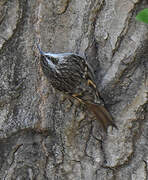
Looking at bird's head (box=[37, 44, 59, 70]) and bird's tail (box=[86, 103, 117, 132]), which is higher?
bird's head (box=[37, 44, 59, 70])

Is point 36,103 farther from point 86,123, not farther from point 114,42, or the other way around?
point 114,42

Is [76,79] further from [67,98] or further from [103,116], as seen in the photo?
[103,116]

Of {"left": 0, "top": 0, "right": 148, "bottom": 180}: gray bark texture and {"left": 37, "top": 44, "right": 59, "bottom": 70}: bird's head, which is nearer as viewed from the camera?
{"left": 0, "top": 0, "right": 148, "bottom": 180}: gray bark texture

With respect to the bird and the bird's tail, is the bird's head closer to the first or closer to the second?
the bird

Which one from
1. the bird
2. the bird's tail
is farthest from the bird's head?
the bird's tail

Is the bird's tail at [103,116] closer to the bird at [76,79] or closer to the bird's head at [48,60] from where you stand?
the bird at [76,79]

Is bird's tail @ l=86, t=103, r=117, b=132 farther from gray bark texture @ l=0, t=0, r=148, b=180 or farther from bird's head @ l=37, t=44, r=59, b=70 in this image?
bird's head @ l=37, t=44, r=59, b=70
